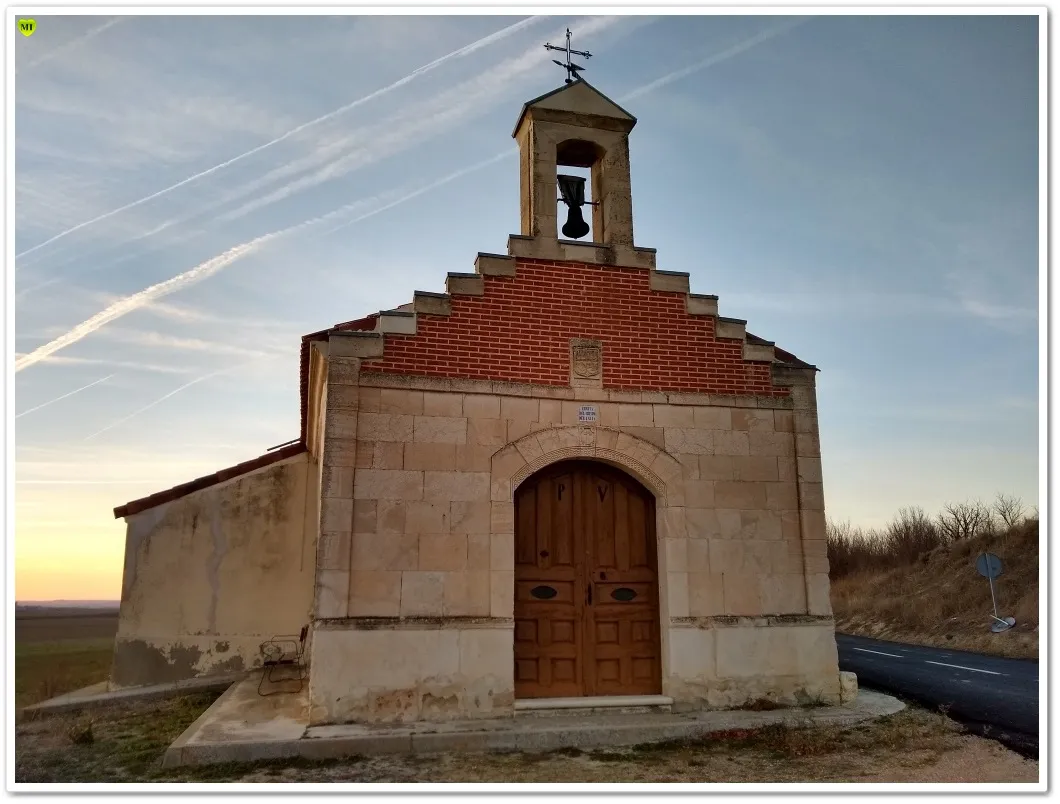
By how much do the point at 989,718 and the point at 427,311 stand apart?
7.35 meters

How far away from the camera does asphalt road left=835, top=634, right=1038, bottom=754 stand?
Answer: 797 centimetres

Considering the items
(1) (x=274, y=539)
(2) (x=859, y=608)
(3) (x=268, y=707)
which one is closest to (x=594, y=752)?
(3) (x=268, y=707)

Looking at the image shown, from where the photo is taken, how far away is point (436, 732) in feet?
22.7

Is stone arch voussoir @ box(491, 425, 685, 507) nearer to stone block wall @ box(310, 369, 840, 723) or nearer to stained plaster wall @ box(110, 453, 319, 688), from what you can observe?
stone block wall @ box(310, 369, 840, 723)

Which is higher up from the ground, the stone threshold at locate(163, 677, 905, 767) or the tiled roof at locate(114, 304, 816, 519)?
the tiled roof at locate(114, 304, 816, 519)

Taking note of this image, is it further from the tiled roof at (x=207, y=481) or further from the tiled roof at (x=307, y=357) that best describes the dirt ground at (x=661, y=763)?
the tiled roof at (x=307, y=357)

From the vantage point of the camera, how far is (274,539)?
11016 millimetres

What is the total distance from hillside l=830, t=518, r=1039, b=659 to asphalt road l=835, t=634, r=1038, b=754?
1456 millimetres

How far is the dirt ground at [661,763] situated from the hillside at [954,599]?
10.8 m

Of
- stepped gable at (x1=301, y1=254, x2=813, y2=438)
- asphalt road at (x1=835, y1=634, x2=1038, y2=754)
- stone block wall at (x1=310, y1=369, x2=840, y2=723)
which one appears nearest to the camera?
stone block wall at (x1=310, y1=369, x2=840, y2=723)

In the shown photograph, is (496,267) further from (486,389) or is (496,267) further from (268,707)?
(268,707)

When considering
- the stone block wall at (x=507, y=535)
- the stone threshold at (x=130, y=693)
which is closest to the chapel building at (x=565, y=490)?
the stone block wall at (x=507, y=535)

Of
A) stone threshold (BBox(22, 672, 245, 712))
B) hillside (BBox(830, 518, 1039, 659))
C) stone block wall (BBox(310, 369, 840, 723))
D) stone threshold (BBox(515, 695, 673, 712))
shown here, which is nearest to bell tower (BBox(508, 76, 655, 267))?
stone block wall (BBox(310, 369, 840, 723))

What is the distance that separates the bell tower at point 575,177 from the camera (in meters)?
8.81
